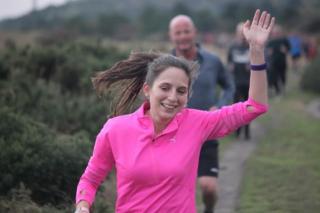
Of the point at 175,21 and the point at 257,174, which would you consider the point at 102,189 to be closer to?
the point at 175,21

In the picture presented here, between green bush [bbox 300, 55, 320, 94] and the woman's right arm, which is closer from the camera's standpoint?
the woman's right arm

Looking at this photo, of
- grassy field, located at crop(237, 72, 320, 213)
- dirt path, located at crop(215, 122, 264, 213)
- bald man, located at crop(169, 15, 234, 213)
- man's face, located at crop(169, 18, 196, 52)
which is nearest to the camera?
bald man, located at crop(169, 15, 234, 213)

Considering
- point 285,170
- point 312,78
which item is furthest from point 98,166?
point 312,78

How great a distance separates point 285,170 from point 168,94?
6469mm

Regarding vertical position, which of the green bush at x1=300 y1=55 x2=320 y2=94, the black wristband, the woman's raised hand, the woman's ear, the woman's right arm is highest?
the woman's raised hand

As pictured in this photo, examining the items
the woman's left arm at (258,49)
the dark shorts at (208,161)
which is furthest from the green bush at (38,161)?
the woman's left arm at (258,49)

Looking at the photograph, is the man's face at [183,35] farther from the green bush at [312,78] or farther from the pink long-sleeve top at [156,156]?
the green bush at [312,78]

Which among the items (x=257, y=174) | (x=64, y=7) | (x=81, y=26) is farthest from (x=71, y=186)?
(x=64, y=7)

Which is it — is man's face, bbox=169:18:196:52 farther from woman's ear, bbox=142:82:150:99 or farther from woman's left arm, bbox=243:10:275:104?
woman's left arm, bbox=243:10:275:104

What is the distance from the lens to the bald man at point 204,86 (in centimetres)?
686

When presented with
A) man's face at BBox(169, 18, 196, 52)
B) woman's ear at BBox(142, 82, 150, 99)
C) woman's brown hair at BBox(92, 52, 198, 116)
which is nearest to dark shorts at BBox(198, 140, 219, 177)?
man's face at BBox(169, 18, 196, 52)

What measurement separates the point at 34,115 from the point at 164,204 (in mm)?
5858

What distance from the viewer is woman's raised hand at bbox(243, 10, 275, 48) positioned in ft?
13.3

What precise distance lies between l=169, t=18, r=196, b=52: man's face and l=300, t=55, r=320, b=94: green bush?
1691cm
